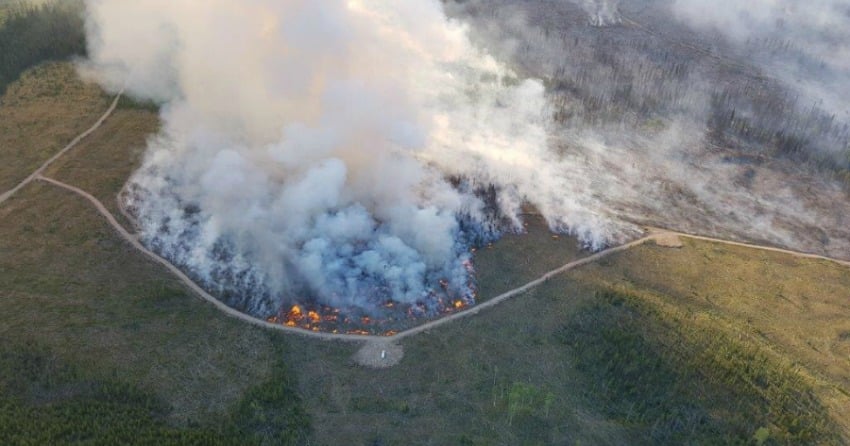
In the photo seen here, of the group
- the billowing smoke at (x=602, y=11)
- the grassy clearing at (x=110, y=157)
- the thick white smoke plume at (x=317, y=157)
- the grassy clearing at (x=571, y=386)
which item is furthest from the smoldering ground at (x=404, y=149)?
the billowing smoke at (x=602, y=11)

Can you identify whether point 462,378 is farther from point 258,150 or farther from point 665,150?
point 665,150

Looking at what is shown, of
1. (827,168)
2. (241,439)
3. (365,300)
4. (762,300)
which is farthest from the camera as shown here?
(827,168)

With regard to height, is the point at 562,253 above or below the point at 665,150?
below

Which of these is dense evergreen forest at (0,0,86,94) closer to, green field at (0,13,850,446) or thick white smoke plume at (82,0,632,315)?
thick white smoke plume at (82,0,632,315)

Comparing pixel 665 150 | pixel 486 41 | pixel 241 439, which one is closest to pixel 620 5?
pixel 486 41

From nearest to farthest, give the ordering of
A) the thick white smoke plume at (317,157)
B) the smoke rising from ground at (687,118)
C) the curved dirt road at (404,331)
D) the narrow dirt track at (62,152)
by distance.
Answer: the curved dirt road at (404,331), the thick white smoke plume at (317,157), the narrow dirt track at (62,152), the smoke rising from ground at (687,118)

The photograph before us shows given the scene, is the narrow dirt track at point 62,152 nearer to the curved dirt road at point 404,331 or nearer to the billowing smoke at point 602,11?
the curved dirt road at point 404,331

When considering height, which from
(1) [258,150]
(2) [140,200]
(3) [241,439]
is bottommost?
(3) [241,439]
